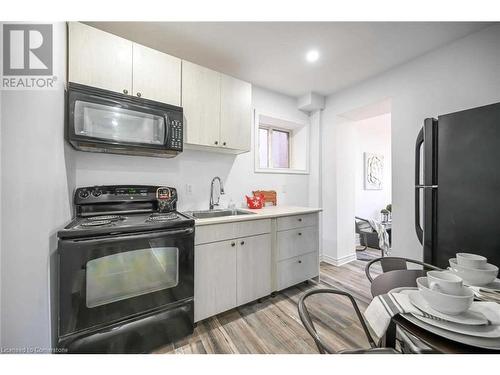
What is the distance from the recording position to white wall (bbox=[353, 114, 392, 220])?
14.2ft

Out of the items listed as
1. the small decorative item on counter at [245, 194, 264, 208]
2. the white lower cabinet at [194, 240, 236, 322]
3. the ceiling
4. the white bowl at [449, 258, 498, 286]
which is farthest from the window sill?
the white bowl at [449, 258, 498, 286]

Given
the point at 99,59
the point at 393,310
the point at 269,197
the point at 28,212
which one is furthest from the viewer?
the point at 269,197

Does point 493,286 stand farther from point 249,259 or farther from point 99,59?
point 99,59

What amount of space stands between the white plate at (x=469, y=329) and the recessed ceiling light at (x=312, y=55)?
91.4 inches

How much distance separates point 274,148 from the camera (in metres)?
3.36

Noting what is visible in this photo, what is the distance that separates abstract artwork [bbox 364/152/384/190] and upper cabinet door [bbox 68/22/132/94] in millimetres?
4454

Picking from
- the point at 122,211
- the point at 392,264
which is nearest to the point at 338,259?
the point at 392,264

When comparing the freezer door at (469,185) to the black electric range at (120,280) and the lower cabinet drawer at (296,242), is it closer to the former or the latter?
the lower cabinet drawer at (296,242)

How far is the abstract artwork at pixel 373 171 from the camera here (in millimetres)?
4402

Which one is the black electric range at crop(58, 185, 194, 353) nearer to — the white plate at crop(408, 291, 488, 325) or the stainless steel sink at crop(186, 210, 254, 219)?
the stainless steel sink at crop(186, 210, 254, 219)

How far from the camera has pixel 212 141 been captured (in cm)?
208

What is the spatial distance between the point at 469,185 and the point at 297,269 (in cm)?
167
